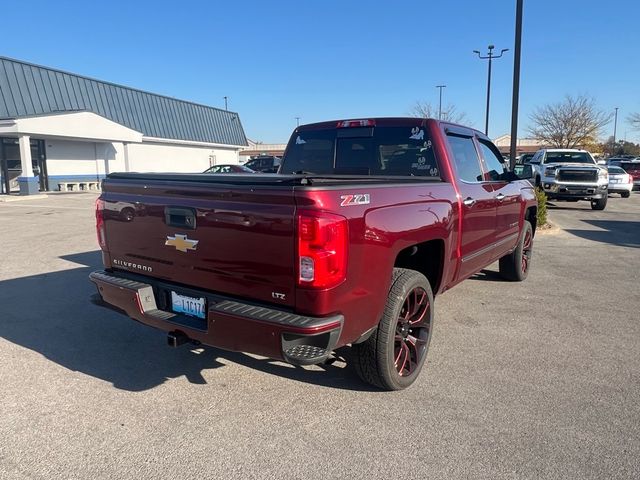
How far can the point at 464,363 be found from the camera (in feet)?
13.4

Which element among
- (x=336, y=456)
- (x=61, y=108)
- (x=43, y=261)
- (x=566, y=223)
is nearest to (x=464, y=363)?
(x=336, y=456)

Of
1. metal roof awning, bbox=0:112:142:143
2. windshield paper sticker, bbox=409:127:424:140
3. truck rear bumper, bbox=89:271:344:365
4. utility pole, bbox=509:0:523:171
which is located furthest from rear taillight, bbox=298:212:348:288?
metal roof awning, bbox=0:112:142:143

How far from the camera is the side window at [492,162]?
5.45 metres

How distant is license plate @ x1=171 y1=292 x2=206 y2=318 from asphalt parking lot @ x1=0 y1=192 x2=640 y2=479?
668 millimetres

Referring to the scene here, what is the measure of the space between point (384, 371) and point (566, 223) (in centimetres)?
1192

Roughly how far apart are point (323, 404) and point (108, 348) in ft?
7.09

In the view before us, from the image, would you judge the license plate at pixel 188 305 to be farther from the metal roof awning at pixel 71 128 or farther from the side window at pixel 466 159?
the metal roof awning at pixel 71 128

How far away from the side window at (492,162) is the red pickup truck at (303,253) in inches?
34.0

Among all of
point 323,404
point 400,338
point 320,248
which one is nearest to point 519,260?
point 400,338

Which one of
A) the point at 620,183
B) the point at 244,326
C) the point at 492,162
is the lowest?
the point at 244,326

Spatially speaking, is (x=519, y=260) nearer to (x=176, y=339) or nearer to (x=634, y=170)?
(x=176, y=339)

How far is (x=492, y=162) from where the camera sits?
571cm

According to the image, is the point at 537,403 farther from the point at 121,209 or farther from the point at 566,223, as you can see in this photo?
the point at 566,223

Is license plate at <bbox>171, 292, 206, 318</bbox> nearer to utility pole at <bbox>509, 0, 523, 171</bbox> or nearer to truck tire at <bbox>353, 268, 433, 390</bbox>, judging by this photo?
truck tire at <bbox>353, 268, 433, 390</bbox>
